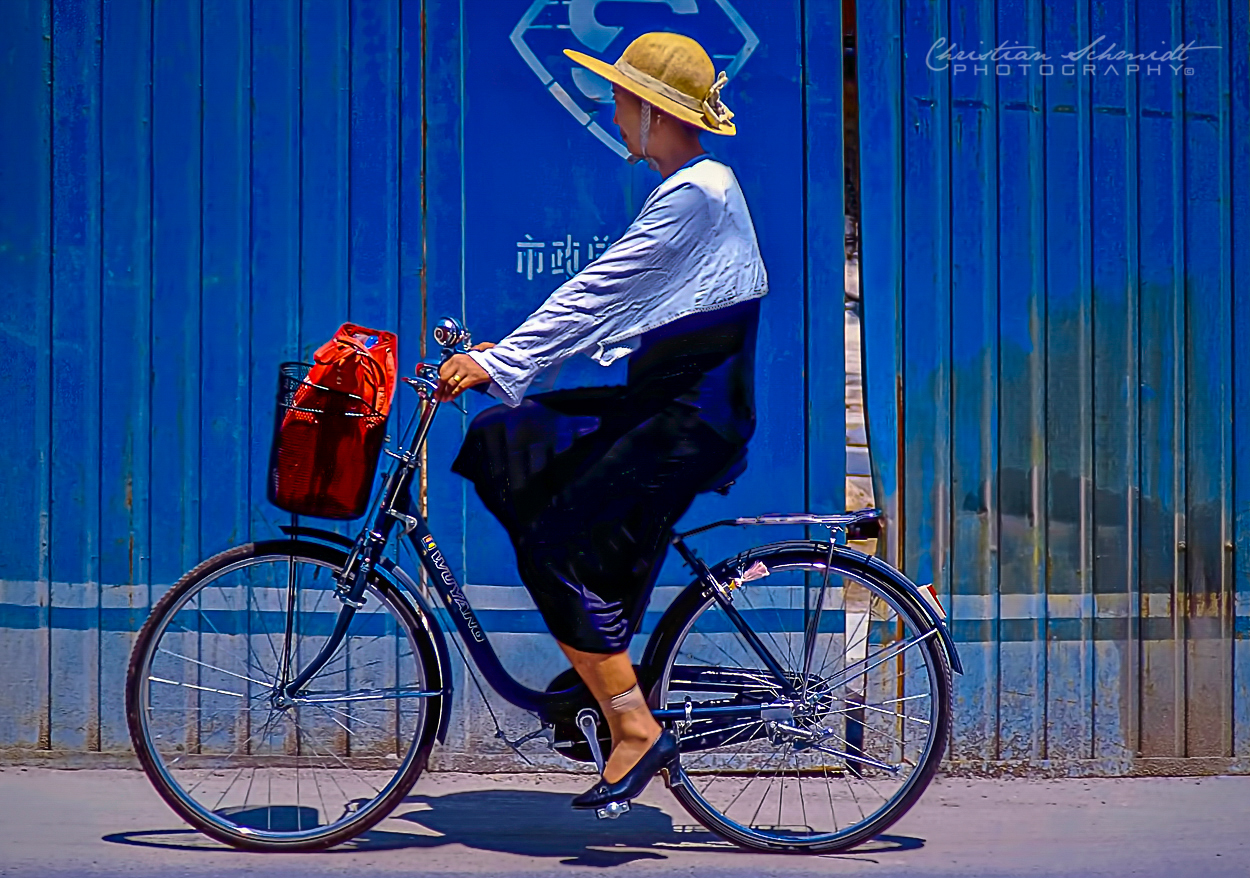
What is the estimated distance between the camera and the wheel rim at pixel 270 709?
4.16m

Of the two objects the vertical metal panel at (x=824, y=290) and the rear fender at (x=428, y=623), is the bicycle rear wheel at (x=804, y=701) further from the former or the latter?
the rear fender at (x=428, y=623)

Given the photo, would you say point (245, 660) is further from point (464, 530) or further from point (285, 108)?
point (285, 108)

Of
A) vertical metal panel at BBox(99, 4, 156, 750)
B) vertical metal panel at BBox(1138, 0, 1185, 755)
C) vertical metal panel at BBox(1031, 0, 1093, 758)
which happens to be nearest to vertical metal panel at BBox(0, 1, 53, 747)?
vertical metal panel at BBox(99, 4, 156, 750)

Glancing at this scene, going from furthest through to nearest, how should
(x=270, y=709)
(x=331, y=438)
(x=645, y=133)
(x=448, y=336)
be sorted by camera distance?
(x=270, y=709), (x=645, y=133), (x=448, y=336), (x=331, y=438)

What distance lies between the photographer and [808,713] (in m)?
3.87

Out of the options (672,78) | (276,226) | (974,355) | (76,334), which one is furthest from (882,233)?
(76,334)

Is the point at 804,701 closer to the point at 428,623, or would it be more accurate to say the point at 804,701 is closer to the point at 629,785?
the point at 629,785

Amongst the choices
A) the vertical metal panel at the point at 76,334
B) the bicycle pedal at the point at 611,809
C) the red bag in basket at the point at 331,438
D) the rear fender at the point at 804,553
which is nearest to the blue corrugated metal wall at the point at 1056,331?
the rear fender at the point at 804,553

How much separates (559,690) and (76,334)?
7.12 feet

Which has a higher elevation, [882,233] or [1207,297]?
[882,233]

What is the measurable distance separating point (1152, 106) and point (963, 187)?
71cm

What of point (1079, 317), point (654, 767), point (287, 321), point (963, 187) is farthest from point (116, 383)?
point (1079, 317)

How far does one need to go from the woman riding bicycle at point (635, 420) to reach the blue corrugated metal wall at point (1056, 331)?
105 centimetres

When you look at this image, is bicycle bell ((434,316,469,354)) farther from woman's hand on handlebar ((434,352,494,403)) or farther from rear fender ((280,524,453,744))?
rear fender ((280,524,453,744))
